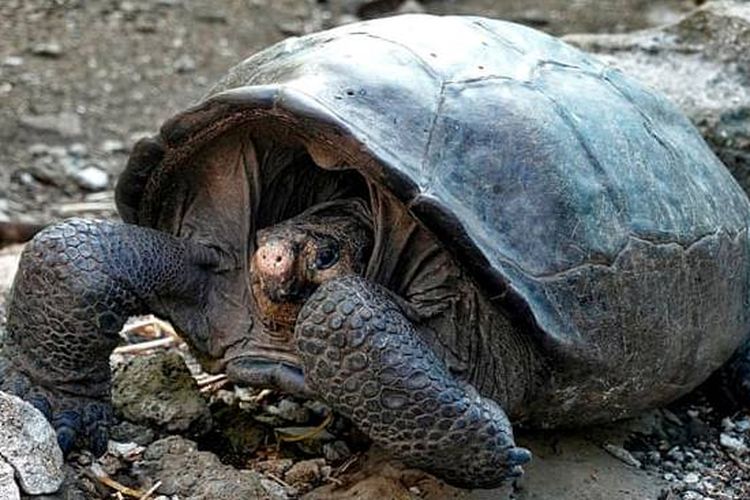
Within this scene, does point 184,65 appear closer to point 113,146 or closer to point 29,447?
point 113,146

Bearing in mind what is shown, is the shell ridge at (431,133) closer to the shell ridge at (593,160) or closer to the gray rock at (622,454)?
the shell ridge at (593,160)

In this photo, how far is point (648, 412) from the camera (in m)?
3.58

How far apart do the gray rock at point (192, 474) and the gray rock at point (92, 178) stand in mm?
2724

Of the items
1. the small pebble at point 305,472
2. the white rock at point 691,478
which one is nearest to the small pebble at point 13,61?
the small pebble at point 305,472

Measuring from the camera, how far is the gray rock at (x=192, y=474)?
116 inches

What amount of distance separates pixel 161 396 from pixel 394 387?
80 centimetres

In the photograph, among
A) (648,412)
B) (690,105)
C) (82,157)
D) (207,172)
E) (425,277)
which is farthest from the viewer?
(82,157)

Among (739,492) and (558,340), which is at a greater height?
(558,340)

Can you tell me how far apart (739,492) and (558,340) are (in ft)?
2.58

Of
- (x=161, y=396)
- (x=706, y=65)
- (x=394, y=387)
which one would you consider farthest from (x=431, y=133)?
(x=706, y=65)

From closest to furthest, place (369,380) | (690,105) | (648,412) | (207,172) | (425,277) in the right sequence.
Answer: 1. (369,380)
2. (425,277)
3. (207,172)
4. (648,412)
5. (690,105)

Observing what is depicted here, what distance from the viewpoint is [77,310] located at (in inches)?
116

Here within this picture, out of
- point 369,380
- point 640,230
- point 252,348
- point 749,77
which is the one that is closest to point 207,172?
point 252,348

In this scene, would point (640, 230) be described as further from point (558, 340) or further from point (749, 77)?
point (749, 77)
